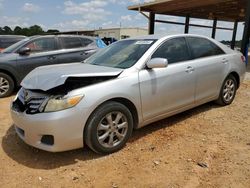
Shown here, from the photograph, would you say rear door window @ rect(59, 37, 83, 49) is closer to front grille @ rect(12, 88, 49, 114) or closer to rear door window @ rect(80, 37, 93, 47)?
rear door window @ rect(80, 37, 93, 47)

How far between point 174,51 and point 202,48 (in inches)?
32.3

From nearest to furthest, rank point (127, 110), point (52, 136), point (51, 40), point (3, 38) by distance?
point (52, 136) < point (127, 110) < point (51, 40) < point (3, 38)

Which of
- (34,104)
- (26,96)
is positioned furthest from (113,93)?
(26,96)

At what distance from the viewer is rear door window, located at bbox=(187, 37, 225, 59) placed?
172 inches

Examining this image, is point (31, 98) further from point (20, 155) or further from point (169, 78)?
point (169, 78)

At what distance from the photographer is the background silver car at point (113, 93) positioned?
2918 mm

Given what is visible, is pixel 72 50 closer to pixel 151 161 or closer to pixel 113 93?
pixel 113 93

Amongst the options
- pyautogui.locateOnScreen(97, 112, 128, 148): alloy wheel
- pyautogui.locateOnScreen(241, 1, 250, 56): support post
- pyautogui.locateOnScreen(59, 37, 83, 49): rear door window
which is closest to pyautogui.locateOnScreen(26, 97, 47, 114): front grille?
pyautogui.locateOnScreen(97, 112, 128, 148): alloy wheel

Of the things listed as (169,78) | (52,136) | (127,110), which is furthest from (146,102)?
(52,136)

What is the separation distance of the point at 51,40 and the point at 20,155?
4.60 metres

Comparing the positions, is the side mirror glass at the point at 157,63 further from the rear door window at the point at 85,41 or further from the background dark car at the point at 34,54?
A: the rear door window at the point at 85,41

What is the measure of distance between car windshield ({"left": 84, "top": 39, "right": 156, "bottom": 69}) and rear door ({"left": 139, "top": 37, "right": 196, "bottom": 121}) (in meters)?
0.23

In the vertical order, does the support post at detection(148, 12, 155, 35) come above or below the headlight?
A: above

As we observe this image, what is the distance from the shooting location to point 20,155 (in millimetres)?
3322
